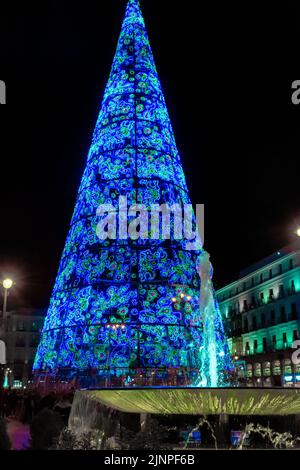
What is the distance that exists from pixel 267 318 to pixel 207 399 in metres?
43.1

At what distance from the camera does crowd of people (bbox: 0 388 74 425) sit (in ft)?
42.2

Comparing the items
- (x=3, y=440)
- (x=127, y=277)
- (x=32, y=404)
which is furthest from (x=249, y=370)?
(x=3, y=440)

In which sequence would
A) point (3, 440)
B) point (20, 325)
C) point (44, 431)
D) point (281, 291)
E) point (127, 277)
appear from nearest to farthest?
point (3, 440) < point (44, 431) < point (127, 277) < point (281, 291) < point (20, 325)

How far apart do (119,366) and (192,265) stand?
475 cm

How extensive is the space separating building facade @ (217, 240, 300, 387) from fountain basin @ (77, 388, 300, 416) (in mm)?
33949

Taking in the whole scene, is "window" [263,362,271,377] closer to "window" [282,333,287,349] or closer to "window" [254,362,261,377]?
"window" [254,362,261,377]

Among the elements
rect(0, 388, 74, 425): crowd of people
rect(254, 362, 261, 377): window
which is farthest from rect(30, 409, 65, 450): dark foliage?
rect(254, 362, 261, 377): window

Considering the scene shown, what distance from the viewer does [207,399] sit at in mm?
7777

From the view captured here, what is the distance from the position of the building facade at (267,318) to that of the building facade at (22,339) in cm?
2759

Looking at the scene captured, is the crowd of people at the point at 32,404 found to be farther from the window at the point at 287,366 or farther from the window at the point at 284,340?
the window at the point at 284,340

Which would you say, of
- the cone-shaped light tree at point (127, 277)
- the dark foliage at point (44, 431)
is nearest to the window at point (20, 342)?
the cone-shaped light tree at point (127, 277)

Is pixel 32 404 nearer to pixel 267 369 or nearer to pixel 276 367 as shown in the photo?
pixel 276 367

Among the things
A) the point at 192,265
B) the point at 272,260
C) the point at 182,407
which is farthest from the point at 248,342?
the point at 182,407
